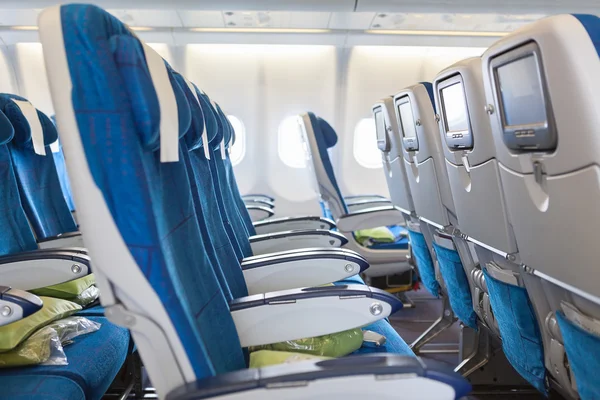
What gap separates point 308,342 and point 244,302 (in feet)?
0.86

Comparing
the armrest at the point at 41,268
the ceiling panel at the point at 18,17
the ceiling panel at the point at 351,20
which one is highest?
the ceiling panel at the point at 18,17

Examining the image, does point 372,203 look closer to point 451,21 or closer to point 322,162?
point 322,162

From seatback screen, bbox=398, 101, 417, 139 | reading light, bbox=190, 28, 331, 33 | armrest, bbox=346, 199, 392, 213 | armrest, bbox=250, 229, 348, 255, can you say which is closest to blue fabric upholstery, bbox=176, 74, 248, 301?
armrest, bbox=250, 229, 348, 255

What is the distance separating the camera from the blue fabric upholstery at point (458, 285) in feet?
8.49

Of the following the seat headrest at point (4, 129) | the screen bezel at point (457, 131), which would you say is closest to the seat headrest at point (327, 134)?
the screen bezel at point (457, 131)

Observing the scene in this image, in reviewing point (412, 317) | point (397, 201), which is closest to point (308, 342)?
point (397, 201)

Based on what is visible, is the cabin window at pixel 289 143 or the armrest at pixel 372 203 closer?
the armrest at pixel 372 203

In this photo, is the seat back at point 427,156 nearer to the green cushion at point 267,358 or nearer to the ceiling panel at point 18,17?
the green cushion at point 267,358

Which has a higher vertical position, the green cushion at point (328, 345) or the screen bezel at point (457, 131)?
the screen bezel at point (457, 131)

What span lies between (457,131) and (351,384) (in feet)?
4.21

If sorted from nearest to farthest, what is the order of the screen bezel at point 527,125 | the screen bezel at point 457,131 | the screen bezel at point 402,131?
the screen bezel at point 527,125, the screen bezel at point 457,131, the screen bezel at point 402,131

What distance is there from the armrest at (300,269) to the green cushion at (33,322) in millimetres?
707

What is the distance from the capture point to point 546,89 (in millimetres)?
1305

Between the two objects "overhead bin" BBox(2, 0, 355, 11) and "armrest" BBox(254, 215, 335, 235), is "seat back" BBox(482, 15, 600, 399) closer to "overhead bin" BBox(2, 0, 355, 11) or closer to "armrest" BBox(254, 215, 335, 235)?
"armrest" BBox(254, 215, 335, 235)
